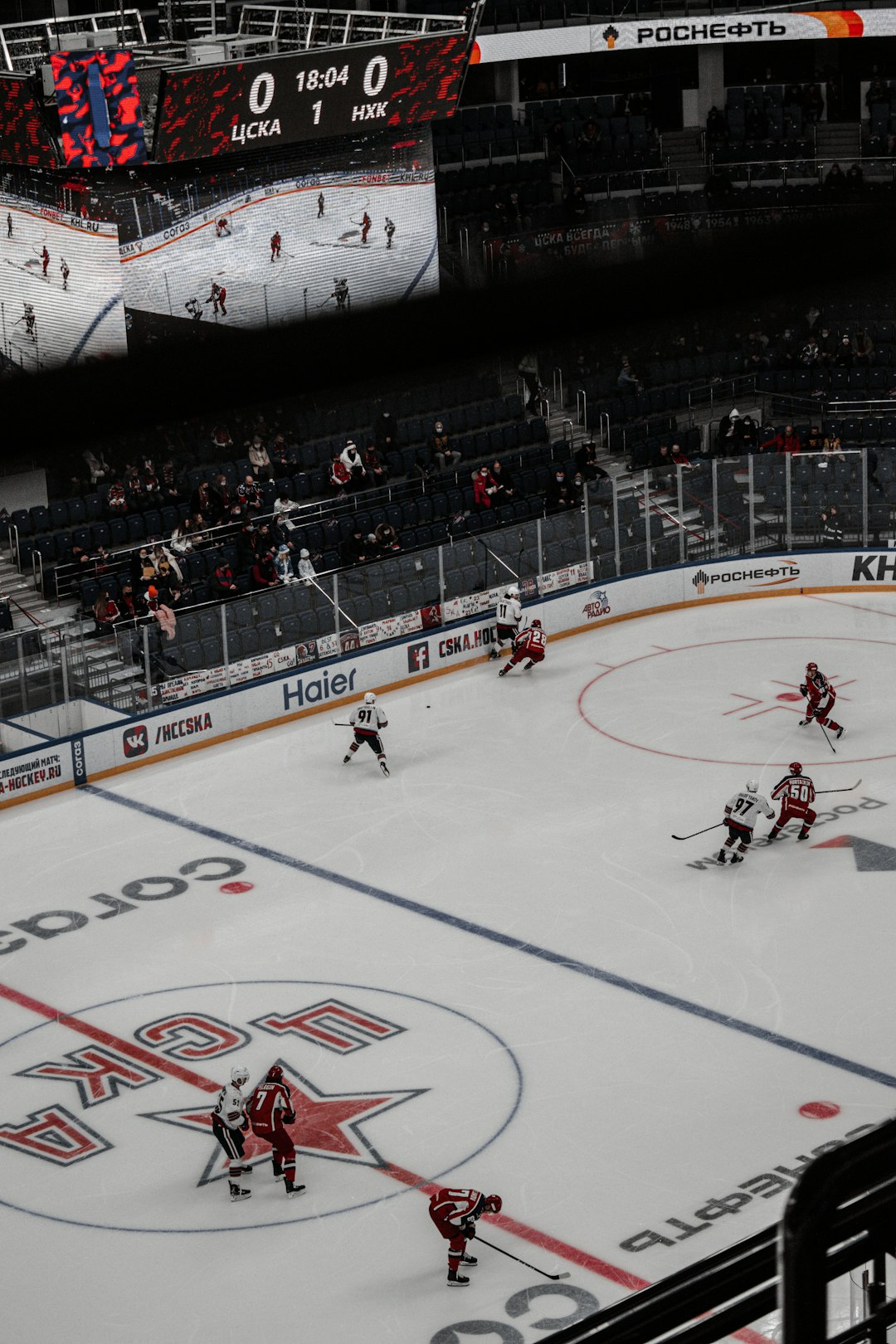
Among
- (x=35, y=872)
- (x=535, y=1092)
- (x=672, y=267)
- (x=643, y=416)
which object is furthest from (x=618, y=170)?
(x=672, y=267)

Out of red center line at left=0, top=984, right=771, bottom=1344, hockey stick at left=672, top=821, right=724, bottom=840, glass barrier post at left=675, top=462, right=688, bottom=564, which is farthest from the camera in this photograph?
glass barrier post at left=675, top=462, right=688, bottom=564

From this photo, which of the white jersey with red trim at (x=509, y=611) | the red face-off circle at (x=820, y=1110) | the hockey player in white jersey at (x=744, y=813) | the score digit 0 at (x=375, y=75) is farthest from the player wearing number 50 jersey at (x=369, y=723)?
the score digit 0 at (x=375, y=75)

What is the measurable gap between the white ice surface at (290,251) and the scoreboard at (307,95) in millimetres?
1500

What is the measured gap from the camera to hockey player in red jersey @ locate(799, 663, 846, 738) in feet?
66.5

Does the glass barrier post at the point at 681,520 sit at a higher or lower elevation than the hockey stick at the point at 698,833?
higher

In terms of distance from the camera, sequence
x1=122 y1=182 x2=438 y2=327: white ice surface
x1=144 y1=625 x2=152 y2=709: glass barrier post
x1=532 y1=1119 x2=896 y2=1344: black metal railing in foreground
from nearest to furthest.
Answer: x1=532 y1=1119 x2=896 y2=1344: black metal railing in foreground, x1=144 y1=625 x2=152 y2=709: glass barrier post, x1=122 y1=182 x2=438 y2=327: white ice surface

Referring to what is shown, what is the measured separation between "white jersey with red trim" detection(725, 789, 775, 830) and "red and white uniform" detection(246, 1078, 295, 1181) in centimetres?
642

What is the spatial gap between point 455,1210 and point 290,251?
18254 millimetres

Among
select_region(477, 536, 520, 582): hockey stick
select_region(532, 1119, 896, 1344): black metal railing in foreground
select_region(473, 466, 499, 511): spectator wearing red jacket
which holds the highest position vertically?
select_region(532, 1119, 896, 1344): black metal railing in foreground

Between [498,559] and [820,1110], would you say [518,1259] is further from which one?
[498,559]

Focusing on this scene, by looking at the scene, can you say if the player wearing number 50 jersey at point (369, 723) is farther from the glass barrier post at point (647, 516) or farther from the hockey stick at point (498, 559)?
the glass barrier post at point (647, 516)

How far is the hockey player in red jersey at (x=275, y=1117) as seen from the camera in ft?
38.1

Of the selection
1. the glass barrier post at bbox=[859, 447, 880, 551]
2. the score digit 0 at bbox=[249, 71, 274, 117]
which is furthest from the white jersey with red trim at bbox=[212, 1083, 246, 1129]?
the glass barrier post at bbox=[859, 447, 880, 551]

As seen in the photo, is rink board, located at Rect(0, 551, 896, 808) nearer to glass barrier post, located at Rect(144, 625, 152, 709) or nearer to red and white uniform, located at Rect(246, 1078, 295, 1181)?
glass barrier post, located at Rect(144, 625, 152, 709)
